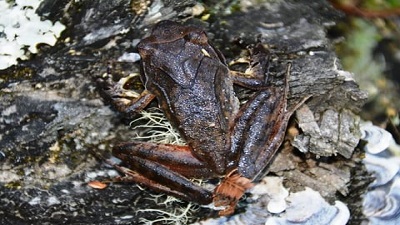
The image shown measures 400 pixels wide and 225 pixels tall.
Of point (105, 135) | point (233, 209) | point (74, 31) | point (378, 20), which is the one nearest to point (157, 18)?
point (74, 31)

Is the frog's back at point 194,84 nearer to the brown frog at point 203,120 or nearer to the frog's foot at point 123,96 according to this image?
the brown frog at point 203,120

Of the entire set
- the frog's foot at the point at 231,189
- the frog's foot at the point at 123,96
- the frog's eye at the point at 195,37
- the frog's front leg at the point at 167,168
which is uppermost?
the frog's eye at the point at 195,37

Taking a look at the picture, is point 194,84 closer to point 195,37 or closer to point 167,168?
point 195,37

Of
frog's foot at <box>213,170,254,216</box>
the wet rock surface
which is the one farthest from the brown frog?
the wet rock surface

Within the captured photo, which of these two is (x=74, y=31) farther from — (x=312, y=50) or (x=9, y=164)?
(x=312, y=50)

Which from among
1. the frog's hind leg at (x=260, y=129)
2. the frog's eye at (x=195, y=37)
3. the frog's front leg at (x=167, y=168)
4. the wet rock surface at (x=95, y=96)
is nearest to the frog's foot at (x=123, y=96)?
the wet rock surface at (x=95, y=96)

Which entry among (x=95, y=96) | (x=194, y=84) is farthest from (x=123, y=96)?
(x=194, y=84)

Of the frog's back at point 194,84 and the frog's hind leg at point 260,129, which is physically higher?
the frog's back at point 194,84

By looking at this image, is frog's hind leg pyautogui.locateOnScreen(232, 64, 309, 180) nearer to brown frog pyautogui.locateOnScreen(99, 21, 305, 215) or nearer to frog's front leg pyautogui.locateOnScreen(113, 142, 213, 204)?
brown frog pyautogui.locateOnScreen(99, 21, 305, 215)
